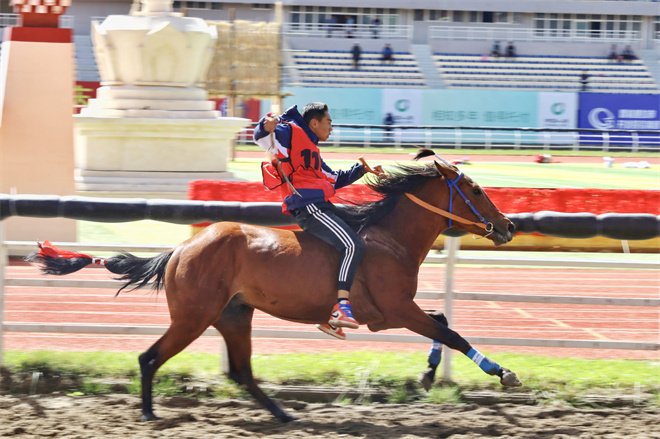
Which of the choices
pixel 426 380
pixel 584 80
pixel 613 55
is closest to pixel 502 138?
pixel 584 80

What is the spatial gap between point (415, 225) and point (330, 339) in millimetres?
1649

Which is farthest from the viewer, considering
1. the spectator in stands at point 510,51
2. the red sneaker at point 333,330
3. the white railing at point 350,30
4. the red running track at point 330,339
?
the white railing at point 350,30

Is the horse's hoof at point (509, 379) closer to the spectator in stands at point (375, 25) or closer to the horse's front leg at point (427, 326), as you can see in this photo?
the horse's front leg at point (427, 326)

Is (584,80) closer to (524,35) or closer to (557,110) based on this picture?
(557,110)

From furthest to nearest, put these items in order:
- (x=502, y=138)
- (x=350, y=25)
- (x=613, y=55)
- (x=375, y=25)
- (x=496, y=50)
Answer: (x=375, y=25) → (x=350, y=25) → (x=613, y=55) → (x=496, y=50) → (x=502, y=138)

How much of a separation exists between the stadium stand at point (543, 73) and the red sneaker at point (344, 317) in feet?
125

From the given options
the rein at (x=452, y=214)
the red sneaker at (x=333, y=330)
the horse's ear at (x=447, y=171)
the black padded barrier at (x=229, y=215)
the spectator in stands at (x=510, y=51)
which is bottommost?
the red sneaker at (x=333, y=330)

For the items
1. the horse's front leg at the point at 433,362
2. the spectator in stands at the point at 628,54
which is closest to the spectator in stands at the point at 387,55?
the spectator in stands at the point at 628,54

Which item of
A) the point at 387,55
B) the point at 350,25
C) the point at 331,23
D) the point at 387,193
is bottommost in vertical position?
the point at 387,193

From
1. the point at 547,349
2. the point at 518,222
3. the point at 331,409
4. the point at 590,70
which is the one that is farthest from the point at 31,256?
the point at 590,70

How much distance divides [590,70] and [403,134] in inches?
678

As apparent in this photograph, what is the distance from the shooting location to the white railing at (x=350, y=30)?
46469 mm

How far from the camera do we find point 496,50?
4519 centimetres

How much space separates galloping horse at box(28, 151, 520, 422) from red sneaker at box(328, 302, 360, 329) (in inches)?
5.0
